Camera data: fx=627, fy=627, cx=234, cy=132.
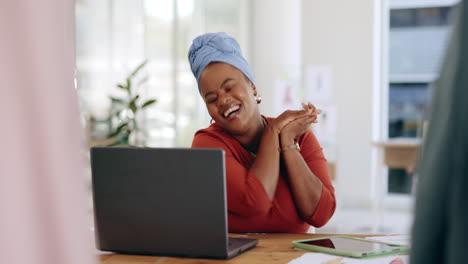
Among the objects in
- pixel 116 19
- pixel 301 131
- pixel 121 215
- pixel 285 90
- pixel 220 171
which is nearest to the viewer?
pixel 220 171

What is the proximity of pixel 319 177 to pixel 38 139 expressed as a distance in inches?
43.6

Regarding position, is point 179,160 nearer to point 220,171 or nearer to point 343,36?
point 220,171

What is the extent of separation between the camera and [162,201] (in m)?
1.46

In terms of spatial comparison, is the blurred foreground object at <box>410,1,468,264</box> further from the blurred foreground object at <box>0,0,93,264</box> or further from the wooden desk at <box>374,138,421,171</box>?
the wooden desk at <box>374,138,421,171</box>

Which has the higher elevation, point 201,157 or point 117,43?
point 117,43

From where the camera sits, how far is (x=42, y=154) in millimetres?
954

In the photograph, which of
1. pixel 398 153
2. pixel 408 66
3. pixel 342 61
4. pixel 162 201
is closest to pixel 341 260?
pixel 162 201

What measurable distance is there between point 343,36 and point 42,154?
22.4ft

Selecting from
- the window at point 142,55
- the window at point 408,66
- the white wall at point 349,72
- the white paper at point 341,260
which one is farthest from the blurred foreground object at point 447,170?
the window at point 408,66

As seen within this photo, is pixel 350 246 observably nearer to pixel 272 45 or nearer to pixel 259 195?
pixel 259 195

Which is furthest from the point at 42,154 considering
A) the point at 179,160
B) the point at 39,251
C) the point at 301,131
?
the point at 301,131

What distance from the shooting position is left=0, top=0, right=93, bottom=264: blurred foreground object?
0.94m

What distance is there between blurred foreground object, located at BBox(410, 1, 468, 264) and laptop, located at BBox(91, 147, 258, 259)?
763 mm

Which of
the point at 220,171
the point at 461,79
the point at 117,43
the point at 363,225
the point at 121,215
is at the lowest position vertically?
the point at 363,225
